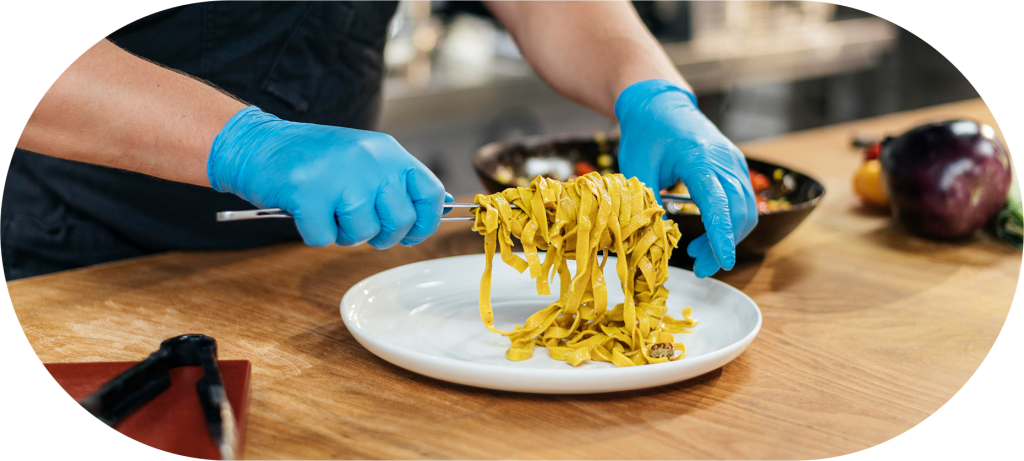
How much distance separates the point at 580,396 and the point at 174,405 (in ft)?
2.25

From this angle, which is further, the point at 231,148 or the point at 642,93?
the point at 642,93

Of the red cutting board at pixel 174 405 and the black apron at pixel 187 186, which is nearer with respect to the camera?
the red cutting board at pixel 174 405

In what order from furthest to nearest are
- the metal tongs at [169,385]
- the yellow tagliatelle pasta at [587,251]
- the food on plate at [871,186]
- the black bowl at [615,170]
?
1. the food on plate at [871,186]
2. the black bowl at [615,170]
3. the yellow tagliatelle pasta at [587,251]
4. the metal tongs at [169,385]

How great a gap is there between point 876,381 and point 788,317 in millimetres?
321

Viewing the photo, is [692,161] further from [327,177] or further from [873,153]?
[873,153]

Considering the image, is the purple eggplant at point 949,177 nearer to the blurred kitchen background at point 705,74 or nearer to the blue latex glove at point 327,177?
the blue latex glove at point 327,177

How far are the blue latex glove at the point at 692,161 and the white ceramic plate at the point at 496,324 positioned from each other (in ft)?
0.37

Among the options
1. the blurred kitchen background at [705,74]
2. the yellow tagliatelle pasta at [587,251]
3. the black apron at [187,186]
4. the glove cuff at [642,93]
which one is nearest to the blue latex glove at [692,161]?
the glove cuff at [642,93]

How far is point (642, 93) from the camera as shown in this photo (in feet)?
6.87

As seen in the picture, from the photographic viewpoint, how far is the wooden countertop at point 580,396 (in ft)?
4.10

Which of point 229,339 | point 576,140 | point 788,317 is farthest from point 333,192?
point 576,140

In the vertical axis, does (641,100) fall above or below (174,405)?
above

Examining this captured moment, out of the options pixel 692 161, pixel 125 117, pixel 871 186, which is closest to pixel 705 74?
pixel 871 186

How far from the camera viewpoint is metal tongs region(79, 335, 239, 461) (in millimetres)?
1155
